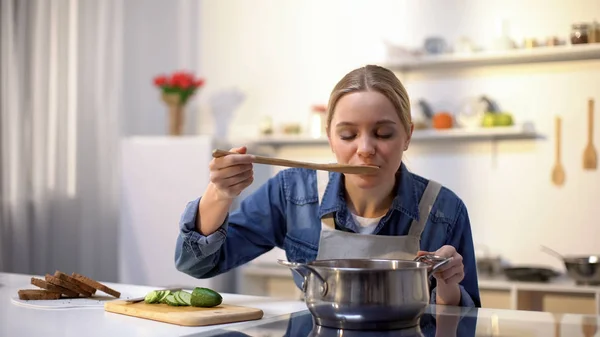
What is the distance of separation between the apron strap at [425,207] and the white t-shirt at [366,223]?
9 centimetres

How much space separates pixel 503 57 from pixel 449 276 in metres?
2.60

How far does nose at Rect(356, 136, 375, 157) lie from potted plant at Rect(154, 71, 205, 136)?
2.91 metres

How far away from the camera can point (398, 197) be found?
1.83 meters

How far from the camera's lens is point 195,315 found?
1351mm

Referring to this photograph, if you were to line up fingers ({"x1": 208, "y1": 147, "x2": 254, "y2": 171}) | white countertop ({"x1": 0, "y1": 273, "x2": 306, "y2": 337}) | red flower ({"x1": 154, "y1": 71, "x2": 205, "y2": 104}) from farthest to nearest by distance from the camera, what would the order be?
red flower ({"x1": 154, "y1": 71, "x2": 205, "y2": 104}) < fingers ({"x1": 208, "y1": 147, "x2": 254, "y2": 171}) < white countertop ({"x1": 0, "y1": 273, "x2": 306, "y2": 337})

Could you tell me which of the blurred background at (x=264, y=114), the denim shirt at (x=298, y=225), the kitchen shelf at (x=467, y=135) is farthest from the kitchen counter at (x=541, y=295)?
the denim shirt at (x=298, y=225)

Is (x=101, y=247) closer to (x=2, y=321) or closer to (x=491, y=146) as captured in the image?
(x=491, y=146)

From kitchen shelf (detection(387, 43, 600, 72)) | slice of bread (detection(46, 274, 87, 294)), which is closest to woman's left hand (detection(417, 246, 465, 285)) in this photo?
slice of bread (detection(46, 274, 87, 294))

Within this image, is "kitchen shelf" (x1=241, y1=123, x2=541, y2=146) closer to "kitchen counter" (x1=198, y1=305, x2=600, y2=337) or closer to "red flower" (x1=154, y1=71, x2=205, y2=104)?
"red flower" (x1=154, y1=71, x2=205, y2=104)

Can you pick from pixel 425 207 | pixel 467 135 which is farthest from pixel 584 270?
pixel 425 207

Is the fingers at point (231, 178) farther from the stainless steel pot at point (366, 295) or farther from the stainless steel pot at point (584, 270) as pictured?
the stainless steel pot at point (584, 270)

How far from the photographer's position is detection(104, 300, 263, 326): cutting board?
135 cm

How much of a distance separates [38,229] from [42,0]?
1292 mm

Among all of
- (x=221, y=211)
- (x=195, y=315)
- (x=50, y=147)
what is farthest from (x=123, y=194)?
(x=195, y=315)
